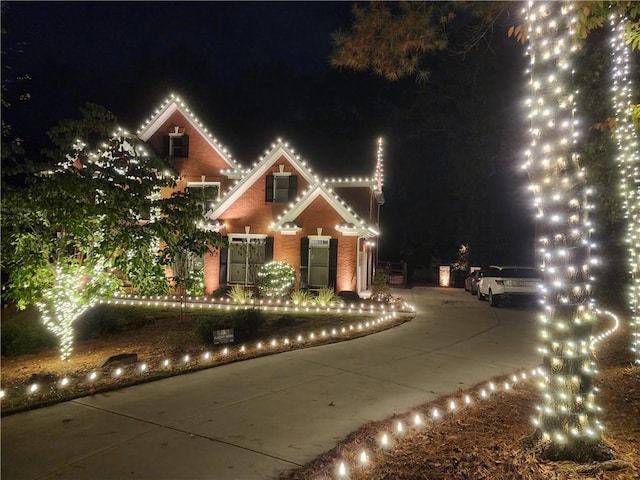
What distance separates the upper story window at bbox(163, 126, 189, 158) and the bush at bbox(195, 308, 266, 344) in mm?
11812

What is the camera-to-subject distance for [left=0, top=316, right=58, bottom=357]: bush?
35.7ft

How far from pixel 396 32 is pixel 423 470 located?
5716 mm

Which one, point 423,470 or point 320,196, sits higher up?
point 320,196

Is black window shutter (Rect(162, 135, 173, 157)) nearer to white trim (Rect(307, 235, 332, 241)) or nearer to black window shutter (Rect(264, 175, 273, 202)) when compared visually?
black window shutter (Rect(264, 175, 273, 202))

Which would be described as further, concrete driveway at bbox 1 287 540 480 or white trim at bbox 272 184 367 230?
white trim at bbox 272 184 367 230

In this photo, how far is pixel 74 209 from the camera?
24.9 ft

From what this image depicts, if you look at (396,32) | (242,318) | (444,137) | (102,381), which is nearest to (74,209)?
(102,381)

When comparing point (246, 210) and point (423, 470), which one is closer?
point (423, 470)

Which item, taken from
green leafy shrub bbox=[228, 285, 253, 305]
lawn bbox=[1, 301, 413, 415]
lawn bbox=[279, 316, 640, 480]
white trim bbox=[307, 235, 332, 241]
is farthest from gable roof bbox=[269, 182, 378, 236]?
lawn bbox=[279, 316, 640, 480]

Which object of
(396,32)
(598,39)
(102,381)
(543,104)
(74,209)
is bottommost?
(102,381)

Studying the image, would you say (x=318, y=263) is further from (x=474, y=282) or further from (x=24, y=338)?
(x=24, y=338)

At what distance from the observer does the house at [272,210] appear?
17.4 m

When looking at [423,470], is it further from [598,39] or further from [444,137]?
[444,137]

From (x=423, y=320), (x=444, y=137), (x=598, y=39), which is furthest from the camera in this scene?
(x=444, y=137)
